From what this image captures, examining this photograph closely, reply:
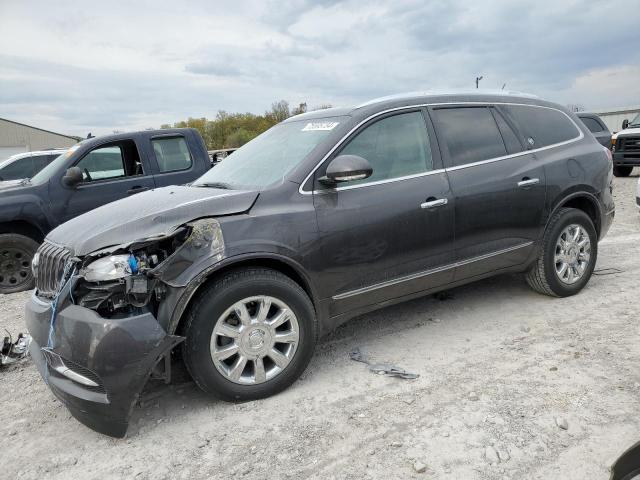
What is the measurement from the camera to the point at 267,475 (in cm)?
239

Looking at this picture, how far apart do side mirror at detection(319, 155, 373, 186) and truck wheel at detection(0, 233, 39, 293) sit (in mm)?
4665

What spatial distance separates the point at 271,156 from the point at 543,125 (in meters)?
2.53

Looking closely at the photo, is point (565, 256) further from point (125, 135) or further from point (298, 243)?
point (125, 135)

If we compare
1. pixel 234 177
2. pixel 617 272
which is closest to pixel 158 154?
pixel 234 177

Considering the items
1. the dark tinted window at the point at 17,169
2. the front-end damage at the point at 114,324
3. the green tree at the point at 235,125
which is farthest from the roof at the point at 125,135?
the green tree at the point at 235,125

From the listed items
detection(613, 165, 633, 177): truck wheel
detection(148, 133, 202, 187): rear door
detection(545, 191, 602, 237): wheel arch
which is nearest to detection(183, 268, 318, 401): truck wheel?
detection(545, 191, 602, 237): wheel arch

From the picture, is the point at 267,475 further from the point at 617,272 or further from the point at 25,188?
the point at 25,188

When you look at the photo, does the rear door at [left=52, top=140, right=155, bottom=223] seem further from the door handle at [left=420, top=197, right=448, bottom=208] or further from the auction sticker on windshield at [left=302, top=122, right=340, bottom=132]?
the door handle at [left=420, top=197, right=448, bottom=208]

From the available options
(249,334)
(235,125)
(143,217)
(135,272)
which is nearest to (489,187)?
(249,334)

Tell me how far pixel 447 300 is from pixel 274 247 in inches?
89.7

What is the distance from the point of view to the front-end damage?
256 centimetres

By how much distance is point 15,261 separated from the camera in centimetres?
608

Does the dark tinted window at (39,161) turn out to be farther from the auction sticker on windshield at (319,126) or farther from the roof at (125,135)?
the auction sticker on windshield at (319,126)

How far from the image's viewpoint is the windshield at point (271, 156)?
338 cm
